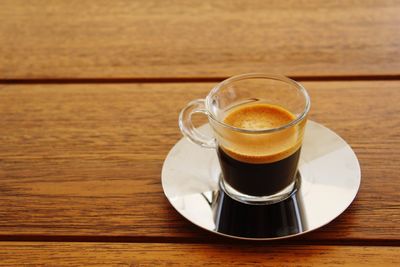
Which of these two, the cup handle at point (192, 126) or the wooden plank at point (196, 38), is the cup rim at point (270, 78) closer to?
the cup handle at point (192, 126)

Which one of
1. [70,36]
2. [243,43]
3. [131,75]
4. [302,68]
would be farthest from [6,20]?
[302,68]

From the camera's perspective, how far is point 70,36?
92 cm

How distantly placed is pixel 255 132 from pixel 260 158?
42mm

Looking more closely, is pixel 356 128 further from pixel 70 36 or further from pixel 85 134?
pixel 70 36

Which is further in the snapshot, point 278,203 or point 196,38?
point 196,38

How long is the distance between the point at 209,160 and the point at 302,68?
0.23 m

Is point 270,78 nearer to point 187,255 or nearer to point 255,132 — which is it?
point 255,132

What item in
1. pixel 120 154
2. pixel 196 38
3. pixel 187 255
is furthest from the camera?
pixel 196 38

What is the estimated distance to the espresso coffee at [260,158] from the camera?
0.57 metres

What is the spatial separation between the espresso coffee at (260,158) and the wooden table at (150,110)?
7 cm

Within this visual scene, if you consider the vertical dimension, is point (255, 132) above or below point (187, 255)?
above

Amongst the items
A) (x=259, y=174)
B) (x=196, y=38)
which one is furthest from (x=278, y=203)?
(x=196, y=38)

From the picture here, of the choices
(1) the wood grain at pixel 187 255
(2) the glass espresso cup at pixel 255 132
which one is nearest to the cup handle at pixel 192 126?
(2) the glass espresso cup at pixel 255 132

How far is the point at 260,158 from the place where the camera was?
1.90 feet
